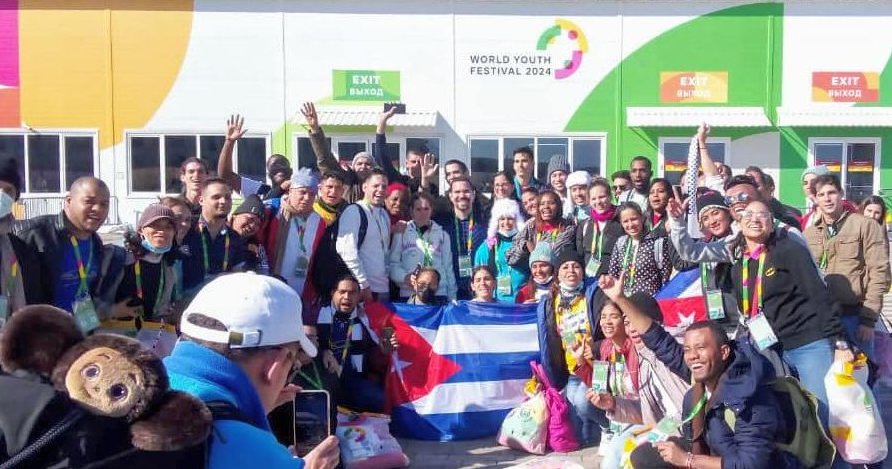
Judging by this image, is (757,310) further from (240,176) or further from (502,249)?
(240,176)

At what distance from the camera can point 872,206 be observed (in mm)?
6984

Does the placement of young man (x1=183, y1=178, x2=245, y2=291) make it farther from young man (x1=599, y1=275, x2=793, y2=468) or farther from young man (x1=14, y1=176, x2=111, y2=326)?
young man (x1=599, y1=275, x2=793, y2=468)

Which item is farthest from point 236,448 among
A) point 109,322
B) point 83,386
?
point 109,322

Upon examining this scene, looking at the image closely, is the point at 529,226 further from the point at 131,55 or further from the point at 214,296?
the point at 131,55

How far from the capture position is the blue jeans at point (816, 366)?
4.47m

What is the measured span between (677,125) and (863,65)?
5251 millimetres

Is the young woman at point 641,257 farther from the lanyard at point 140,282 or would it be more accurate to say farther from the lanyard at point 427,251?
the lanyard at point 140,282

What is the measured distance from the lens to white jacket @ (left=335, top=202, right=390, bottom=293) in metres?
5.98

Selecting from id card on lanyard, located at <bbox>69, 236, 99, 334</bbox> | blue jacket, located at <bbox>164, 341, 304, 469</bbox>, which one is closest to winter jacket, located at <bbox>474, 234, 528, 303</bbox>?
id card on lanyard, located at <bbox>69, 236, 99, 334</bbox>

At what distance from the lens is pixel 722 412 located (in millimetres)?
3848

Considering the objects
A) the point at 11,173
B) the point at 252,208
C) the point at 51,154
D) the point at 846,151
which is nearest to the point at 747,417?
the point at 252,208

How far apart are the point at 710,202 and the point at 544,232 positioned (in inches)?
62.7

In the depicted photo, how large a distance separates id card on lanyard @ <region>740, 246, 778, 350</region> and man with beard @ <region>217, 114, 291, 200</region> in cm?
386

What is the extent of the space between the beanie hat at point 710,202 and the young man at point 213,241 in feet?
10.8
